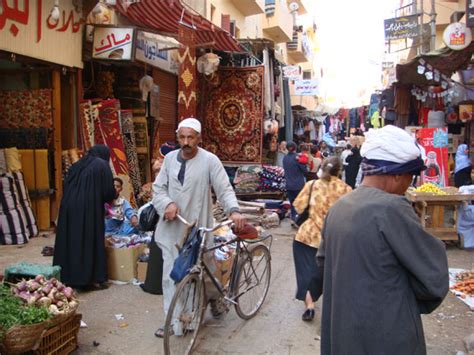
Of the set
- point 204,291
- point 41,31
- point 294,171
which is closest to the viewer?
point 204,291

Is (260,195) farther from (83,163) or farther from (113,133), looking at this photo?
(83,163)

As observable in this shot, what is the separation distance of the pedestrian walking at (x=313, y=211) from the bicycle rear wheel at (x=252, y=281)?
0.40 m

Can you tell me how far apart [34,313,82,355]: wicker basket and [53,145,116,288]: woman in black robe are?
1.51 m

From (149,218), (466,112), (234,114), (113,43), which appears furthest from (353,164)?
(149,218)

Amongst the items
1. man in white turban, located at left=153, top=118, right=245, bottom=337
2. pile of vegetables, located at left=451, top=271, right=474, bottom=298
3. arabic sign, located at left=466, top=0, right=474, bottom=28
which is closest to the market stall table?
arabic sign, located at left=466, top=0, right=474, bottom=28

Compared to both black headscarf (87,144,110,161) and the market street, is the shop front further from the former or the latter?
the market street

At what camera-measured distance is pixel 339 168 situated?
4.91m

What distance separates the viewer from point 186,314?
13.3 feet

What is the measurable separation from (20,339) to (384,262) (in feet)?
8.18

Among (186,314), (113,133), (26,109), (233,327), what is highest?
(26,109)

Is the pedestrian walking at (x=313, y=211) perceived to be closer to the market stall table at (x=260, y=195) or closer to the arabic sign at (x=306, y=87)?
the market stall table at (x=260, y=195)

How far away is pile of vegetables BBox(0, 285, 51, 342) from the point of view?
3.41 metres

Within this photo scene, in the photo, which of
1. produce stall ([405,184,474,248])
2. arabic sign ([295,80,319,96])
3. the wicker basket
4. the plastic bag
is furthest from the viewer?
arabic sign ([295,80,319,96])

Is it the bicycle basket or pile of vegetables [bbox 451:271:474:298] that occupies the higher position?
the bicycle basket
